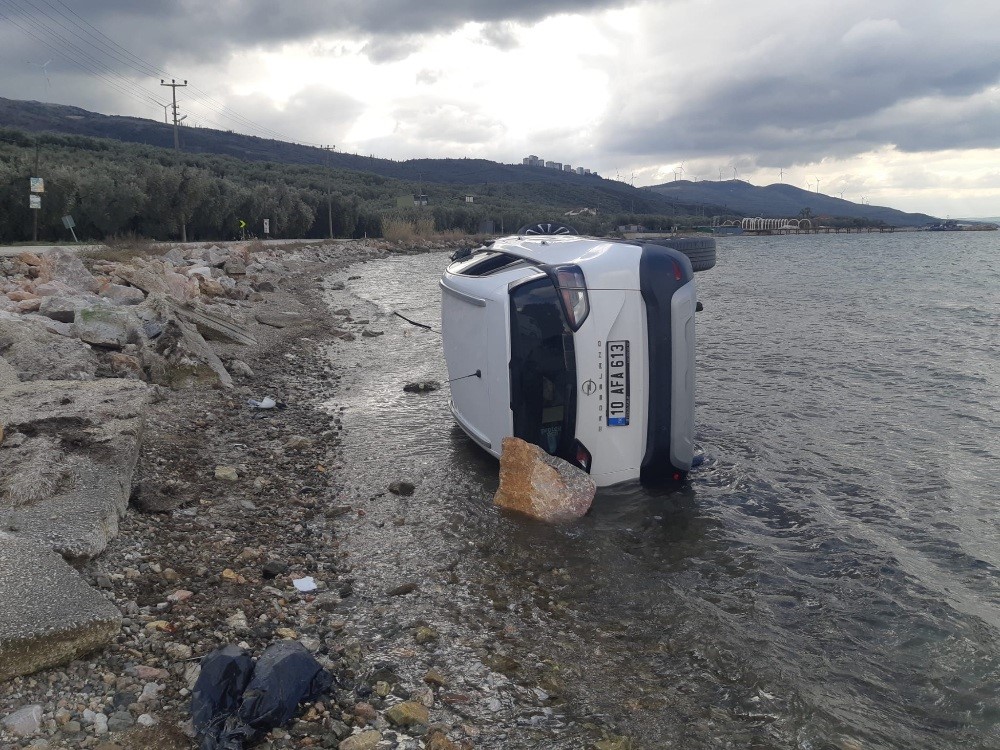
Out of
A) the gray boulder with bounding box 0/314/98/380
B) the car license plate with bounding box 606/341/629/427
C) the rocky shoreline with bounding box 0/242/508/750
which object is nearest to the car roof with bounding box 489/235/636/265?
the car license plate with bounding box 606/341/629/427

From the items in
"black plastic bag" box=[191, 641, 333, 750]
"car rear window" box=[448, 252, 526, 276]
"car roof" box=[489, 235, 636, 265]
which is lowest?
"black plastic bag" box=[191, 641, 333, 750]

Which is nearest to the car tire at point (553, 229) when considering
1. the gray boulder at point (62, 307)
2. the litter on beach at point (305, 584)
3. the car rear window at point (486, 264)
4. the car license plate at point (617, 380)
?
the car rear window at point (486, 264)

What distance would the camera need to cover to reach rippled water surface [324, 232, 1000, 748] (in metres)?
3.74

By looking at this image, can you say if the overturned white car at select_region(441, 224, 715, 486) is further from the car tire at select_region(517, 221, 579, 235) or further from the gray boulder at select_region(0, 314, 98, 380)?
the gray boulder at select_region(0, 314, 98, 380)

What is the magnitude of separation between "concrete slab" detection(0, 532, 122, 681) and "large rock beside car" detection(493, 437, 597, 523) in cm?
332

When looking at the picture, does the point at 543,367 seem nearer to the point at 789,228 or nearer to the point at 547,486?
the point at 547,486

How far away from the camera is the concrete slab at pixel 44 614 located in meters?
3.07

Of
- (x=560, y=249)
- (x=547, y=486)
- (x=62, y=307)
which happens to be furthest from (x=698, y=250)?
(x=62, y=307)

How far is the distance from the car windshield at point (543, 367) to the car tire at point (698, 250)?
3707 mm

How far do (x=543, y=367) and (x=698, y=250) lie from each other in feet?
15.2

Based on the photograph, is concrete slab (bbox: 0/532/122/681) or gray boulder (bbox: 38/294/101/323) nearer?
concrete slab (bbox: 0/532/122/681)

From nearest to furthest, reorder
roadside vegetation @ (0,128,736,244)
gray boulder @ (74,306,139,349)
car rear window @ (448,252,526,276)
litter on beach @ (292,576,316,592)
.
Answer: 1. litter on beach @ (292,576,316,592)
2. car rear window @ (448,252,526,276)
3. gray boulder @ (74,306,139,349)
4. roadside vegetation @ (0,128,736,244)

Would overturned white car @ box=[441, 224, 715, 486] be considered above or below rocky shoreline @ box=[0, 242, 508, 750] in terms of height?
above

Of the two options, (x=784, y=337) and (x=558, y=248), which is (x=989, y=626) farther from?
(x=784, y=337)
